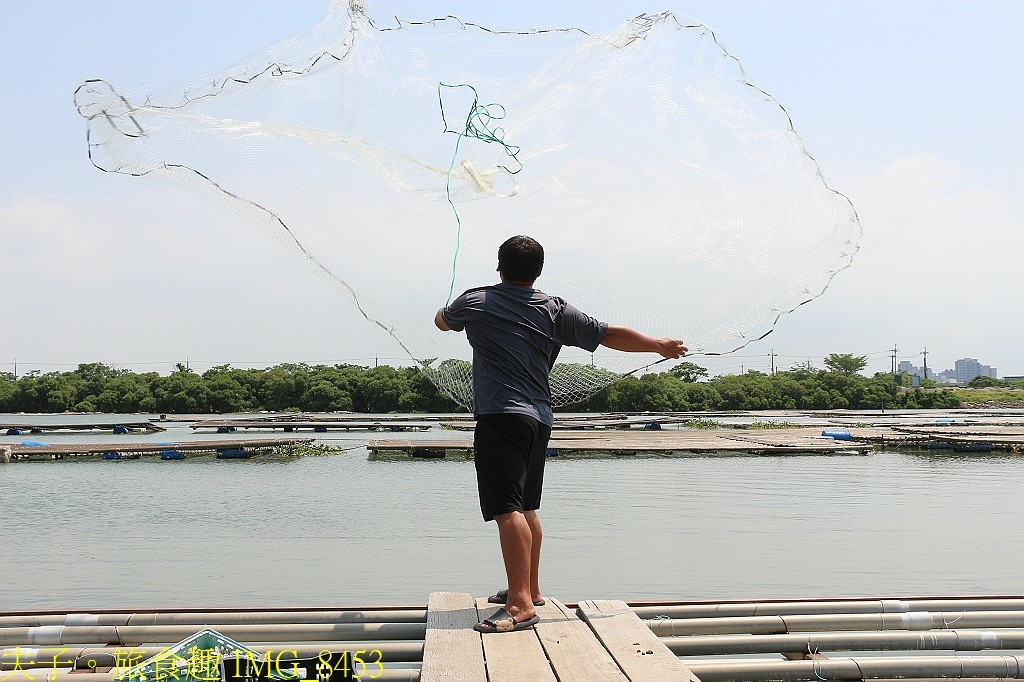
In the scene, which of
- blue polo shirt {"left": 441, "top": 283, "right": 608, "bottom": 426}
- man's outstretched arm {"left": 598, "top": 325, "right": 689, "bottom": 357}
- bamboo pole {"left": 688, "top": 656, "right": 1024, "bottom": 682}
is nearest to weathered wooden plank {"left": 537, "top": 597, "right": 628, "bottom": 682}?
bamboo pole {"left": 688, "top": 656, "right": 1024, "bottom": 682}

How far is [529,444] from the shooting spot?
13.3 ft

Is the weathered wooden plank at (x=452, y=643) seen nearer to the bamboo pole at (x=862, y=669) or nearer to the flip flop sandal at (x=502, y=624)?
the flip flop sandal at (x=502, y=624)

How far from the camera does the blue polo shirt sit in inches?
160

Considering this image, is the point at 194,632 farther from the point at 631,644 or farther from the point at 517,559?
the point at 631,644

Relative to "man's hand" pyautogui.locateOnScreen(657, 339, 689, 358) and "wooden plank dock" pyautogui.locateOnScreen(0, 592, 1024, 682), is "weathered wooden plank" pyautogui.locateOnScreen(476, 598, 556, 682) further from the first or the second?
"man's hand" pyautogui.locateOnScreen(657, 339, 689, 358)

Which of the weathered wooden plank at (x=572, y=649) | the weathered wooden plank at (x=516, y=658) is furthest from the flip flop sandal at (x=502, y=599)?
the weathered wooden plank at (x=516, y=658)

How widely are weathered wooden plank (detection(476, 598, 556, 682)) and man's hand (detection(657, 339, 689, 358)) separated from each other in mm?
1356

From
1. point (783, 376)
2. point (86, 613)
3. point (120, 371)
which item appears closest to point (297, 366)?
point (120, 371)

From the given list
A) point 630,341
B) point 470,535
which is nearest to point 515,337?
point 630,341

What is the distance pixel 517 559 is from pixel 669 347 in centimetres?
117

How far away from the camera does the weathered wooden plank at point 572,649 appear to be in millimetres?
3338

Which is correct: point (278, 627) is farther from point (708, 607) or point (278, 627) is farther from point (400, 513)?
point (400, 513)

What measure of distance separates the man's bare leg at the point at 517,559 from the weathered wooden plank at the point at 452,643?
217mm

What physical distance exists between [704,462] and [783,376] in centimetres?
6921
